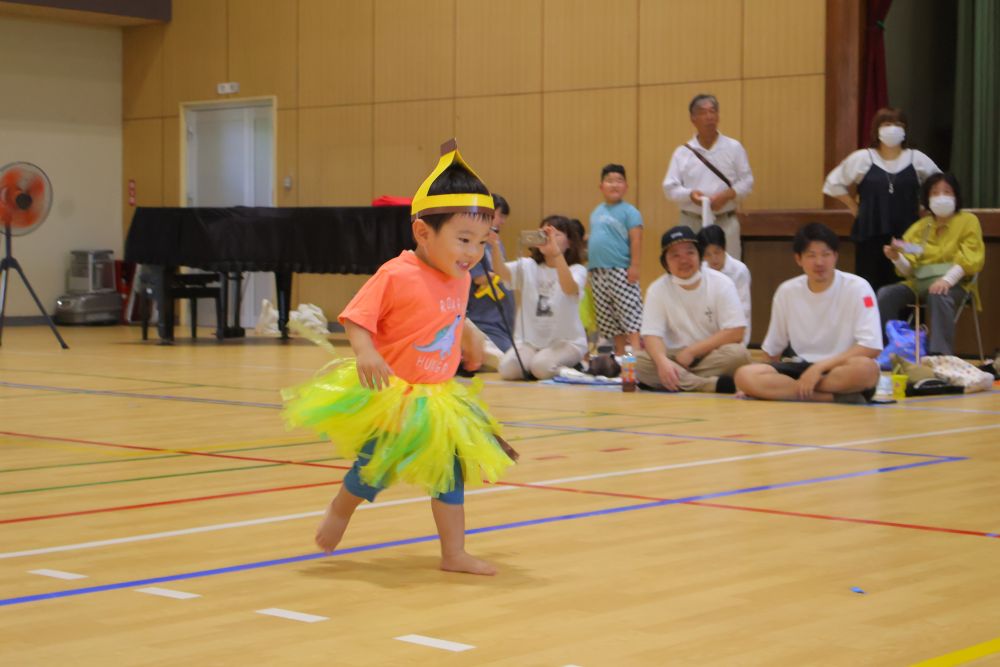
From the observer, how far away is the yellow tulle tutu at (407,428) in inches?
127

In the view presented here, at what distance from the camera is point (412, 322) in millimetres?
3420

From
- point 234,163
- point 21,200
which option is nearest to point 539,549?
point 21,200

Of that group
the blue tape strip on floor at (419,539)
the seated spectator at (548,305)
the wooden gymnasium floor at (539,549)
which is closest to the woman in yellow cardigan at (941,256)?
the seated spectator at (548,305)

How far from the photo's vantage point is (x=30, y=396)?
25.0 feet

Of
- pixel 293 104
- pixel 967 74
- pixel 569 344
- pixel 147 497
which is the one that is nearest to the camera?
pixel 147 497

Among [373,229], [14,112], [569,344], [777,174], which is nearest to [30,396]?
[569,344]

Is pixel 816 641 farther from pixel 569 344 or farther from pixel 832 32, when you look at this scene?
pixel 832 32

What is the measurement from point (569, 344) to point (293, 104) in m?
7.31

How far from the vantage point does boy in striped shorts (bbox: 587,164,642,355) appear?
31.9 feet

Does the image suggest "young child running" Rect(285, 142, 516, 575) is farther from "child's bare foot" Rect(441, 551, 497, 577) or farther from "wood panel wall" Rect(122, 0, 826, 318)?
"wood panel wall" Rect(122, 0, 826, 318)

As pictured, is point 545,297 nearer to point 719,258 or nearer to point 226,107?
point 719,258

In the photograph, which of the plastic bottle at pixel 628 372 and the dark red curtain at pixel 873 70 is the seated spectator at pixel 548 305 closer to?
the plastic bottle at pixel 628 372

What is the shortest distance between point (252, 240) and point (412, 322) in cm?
876

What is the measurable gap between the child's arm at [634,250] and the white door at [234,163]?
6634 mm
